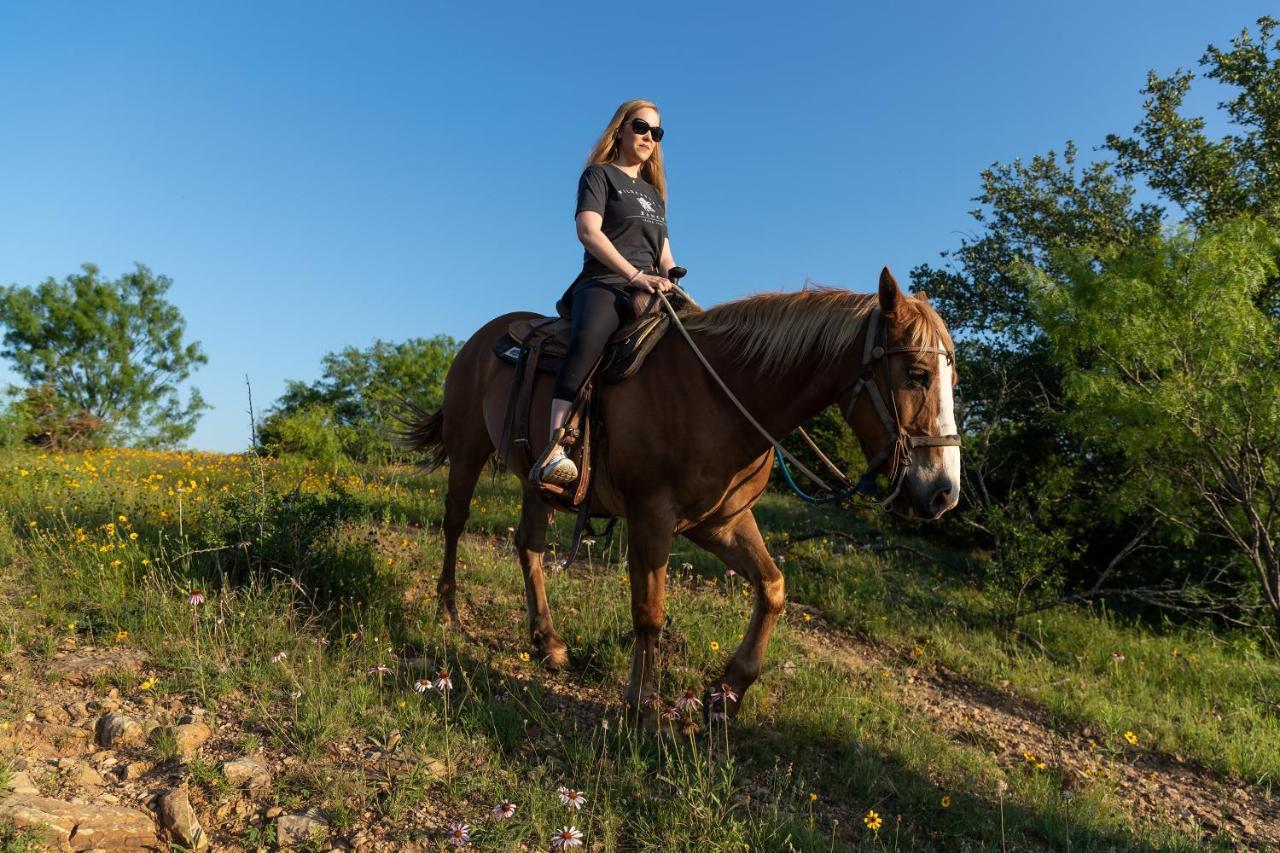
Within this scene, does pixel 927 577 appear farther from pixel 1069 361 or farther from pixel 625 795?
pixel 625 795

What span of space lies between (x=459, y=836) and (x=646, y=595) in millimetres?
1451

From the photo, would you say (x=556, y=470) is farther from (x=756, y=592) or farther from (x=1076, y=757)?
(x=1076, y=757)

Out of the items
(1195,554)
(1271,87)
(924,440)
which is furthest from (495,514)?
(1271,87)

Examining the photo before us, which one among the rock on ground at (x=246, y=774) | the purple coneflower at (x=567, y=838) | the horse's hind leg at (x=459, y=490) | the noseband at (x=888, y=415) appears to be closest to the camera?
the purple coneflower at (x=567, y=838)

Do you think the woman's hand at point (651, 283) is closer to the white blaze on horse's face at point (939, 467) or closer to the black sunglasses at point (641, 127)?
the black sunglasses at point (641, 127)

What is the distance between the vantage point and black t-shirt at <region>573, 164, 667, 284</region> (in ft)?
13.2

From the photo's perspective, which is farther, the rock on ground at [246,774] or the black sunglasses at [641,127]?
the black sunglasses at [641,127]

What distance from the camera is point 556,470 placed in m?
3.63

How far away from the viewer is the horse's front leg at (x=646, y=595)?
3568mm

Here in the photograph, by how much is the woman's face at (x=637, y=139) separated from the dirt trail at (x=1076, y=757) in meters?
3.85

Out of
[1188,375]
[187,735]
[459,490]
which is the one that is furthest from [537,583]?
[1188,375]

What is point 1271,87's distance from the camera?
11164 mm

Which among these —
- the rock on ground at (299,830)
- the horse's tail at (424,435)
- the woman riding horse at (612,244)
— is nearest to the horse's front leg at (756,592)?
the woman riding horse at (612,244)

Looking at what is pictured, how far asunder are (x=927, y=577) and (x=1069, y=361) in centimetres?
312
